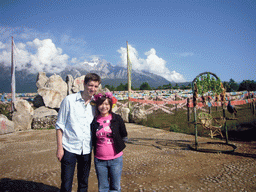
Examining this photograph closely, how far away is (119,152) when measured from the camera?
7.26 ft

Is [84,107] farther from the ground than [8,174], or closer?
farther from the ground

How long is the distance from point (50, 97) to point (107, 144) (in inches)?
502

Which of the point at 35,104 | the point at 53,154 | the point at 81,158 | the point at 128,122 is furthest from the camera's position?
the point at 35,104

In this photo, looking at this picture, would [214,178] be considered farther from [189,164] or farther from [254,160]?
[254,160]

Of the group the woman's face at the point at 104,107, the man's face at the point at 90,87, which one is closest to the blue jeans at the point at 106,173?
the woman's face at the point at 104,107

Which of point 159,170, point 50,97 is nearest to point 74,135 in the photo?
point 159,170

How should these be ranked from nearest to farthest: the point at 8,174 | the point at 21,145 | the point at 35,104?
the point at 8,174 < the point at 21,145 < the point at 35,104

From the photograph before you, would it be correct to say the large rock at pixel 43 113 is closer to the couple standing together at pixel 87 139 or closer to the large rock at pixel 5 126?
the large rock at pixel 5 126

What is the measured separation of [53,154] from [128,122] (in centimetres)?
738

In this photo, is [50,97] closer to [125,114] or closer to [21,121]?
[21,121]

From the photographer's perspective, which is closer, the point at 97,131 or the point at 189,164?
the point at 97,131

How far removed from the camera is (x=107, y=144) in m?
2.21

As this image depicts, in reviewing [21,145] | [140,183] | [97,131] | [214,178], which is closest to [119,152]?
[97,131]

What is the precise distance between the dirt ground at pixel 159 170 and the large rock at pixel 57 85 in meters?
9.88
